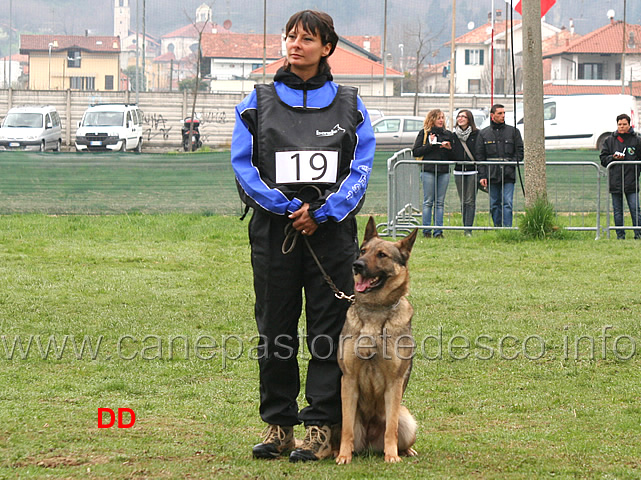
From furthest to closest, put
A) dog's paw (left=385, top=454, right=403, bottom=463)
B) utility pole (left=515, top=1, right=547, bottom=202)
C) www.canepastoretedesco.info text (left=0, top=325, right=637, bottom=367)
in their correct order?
utility pole (left=515, top=1, right=547, bottom=202), www.canepastoretedesco.info text (left=0, top=325, right=637, bottom=367), dog's paw (left=385, top=454, right=403, bottom=463)

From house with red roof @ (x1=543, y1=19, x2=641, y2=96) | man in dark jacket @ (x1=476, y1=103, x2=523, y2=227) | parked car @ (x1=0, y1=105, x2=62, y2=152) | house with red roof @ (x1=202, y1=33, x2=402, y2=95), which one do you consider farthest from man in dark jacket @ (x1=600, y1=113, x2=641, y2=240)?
house with red roof @ (x1=202, y1=33, x2=402, y2=95)

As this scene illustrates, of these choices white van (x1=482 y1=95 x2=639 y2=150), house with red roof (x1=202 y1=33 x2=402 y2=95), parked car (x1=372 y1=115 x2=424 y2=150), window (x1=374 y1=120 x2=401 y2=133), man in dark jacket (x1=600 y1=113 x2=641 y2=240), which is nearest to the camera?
man in dark jacket (x1=600 y1=113 x2=641 y2=240)

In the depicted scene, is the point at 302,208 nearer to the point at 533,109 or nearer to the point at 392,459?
the point at 392,459

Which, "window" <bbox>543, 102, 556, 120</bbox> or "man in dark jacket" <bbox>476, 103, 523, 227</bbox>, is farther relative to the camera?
"window" <bbox>543, 102, 556, 120</bbox>

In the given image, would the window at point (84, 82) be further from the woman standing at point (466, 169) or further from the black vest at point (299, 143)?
the black vest at point (299, 143)

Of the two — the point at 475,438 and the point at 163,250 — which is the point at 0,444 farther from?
the point at 163,250

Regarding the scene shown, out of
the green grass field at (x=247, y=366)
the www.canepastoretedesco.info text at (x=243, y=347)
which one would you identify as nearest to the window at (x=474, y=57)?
the green grass field at (x=247, y=366)

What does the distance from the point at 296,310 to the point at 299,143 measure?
85 centimetres

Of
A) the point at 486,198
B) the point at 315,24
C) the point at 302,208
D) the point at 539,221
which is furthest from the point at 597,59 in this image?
the point at 302,208

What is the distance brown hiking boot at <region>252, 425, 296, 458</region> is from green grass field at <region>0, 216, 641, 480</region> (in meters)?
0.08

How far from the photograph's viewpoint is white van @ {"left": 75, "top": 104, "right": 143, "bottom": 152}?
110 feet

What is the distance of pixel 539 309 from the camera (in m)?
8.38

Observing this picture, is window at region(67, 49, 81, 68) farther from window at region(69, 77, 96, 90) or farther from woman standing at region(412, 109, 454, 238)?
woman standing at region(412, 109, 454, 238)

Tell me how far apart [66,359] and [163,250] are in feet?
19.4
